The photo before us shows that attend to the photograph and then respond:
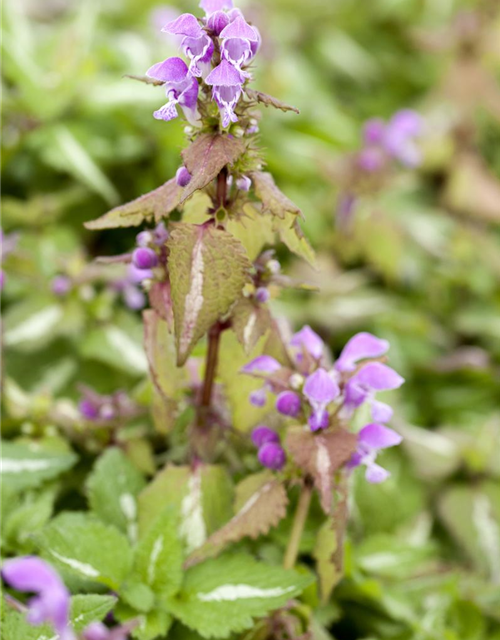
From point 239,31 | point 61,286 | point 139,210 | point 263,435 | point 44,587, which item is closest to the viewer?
point 44,587

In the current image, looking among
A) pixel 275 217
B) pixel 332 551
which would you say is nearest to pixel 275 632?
pixel 332 551

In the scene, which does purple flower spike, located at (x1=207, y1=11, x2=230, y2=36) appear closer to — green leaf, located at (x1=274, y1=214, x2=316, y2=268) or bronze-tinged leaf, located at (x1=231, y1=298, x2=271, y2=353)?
green leaf, located at (x1=274, y1=214, x2=316, y2=268)

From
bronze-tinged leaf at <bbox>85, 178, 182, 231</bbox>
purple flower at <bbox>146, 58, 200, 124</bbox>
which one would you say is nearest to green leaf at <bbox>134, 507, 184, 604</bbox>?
bronze-tinged leaf at <bbox>85, 178, 182, 231</bbox>

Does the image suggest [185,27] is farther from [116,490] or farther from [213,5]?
[116,490]

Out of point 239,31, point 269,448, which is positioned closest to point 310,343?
point 269,448

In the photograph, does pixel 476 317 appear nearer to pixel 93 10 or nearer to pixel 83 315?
pixel 83 315

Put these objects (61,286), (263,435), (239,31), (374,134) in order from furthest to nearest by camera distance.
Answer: (374,134), (61,286), (263,435), (239,31)
